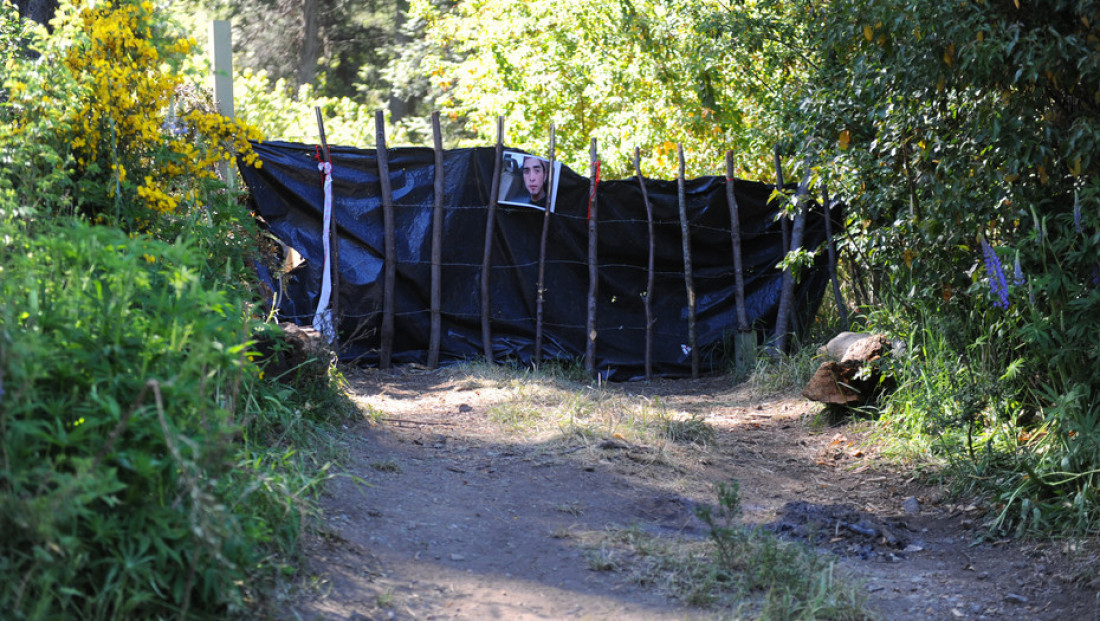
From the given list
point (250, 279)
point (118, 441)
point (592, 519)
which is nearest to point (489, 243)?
point (250, 279)

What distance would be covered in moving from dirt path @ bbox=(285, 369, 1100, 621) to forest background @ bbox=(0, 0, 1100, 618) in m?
0.26

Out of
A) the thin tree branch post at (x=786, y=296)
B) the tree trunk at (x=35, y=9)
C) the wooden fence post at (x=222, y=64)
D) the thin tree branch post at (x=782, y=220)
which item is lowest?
the thin tree branch post at (x=786, y=296)

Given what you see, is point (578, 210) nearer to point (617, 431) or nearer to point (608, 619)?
point (617, 431)

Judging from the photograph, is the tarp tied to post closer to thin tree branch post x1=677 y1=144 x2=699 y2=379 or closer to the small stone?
thin tree branch post x1=677 y1=144 x2=699 y2=379

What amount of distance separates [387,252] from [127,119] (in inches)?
131

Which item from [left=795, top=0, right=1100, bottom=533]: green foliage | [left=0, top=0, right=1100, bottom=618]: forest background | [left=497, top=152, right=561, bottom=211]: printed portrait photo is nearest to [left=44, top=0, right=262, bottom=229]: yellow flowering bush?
[left=0, top=0, right=1100, bottom=618]: forest background

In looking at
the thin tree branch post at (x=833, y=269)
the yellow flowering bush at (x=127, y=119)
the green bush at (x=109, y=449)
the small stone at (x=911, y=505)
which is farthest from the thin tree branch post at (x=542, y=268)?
the green bush at (x=109, y=449)

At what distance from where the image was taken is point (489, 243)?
25.6 feet

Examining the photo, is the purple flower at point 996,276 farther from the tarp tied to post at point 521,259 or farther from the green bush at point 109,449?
the tarp tied to post at point 521,259

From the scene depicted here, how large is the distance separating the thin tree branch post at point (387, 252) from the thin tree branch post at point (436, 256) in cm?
33

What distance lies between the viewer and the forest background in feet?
7.49

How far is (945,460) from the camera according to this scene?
476cm

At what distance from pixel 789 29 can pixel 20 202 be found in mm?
6084

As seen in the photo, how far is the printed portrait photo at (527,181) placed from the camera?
7844 millimetres
